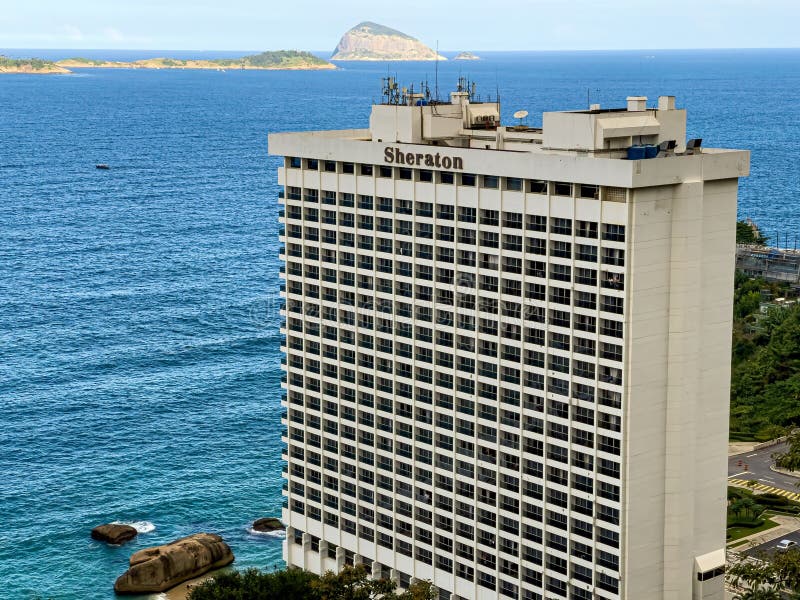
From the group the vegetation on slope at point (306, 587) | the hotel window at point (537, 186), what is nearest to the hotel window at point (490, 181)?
the hotel window at point (537, 186)

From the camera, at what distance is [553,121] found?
110250 millimetres

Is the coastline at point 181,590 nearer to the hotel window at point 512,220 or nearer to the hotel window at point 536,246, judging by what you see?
the hotel window at point 512,220

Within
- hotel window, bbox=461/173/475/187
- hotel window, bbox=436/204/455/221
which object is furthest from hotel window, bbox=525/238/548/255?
hotel window, bbox=436/204/455/221

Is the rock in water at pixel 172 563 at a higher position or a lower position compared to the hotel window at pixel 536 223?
lower

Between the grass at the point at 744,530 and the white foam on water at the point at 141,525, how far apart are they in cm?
7056

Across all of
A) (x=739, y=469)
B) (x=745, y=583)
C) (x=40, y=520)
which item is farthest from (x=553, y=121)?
(x=40, y=520)

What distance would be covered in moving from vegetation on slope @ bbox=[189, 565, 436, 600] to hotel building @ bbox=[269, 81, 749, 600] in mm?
5231

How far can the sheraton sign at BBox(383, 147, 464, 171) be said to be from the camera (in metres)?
112

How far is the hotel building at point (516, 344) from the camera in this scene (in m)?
103

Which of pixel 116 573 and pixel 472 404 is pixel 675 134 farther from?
pixel 116 573

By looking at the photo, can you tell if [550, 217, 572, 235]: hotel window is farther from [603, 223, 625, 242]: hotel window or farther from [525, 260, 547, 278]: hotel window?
[603, 223, 625, 242]: hotel window

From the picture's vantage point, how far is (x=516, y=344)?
109 meters

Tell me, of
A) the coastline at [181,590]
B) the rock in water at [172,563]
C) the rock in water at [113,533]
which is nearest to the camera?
the coastline at [181,590]

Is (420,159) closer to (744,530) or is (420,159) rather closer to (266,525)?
(744,530)
